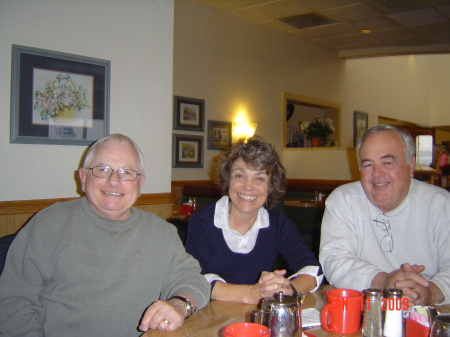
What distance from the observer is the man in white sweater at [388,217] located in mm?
1784

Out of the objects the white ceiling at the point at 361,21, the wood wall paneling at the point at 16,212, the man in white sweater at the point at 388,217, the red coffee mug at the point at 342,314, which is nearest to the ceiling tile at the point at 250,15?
the white ceiling at the point at 361,21

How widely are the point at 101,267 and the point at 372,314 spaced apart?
88cm

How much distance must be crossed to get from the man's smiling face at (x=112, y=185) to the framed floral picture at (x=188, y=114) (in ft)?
14.9

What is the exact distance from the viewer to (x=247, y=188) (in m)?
1.91

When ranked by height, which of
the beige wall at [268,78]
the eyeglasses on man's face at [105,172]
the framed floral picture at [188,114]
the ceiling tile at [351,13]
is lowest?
the eyeglasses on man's face at [105,172]

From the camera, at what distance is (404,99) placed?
38.8 ft

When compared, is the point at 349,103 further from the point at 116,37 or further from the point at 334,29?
the point at 116,37

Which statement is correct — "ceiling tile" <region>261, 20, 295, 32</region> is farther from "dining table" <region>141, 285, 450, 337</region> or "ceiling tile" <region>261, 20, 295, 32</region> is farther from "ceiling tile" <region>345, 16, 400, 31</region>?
"dining table" <region>141, 285, 450, 337</region>

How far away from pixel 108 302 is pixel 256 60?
650cm

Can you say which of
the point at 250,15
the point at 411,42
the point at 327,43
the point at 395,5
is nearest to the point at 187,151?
the point at 250,15

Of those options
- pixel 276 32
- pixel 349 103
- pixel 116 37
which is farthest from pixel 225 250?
pixel 349 103

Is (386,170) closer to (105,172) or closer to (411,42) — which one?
(105,172)

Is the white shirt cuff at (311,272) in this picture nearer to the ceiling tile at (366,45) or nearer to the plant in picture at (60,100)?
the plant in picture at (60,100)

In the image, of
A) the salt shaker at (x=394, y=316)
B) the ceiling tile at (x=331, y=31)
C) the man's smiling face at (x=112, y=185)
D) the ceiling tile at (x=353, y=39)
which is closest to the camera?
the salt shaker at (x=394, y=316)
